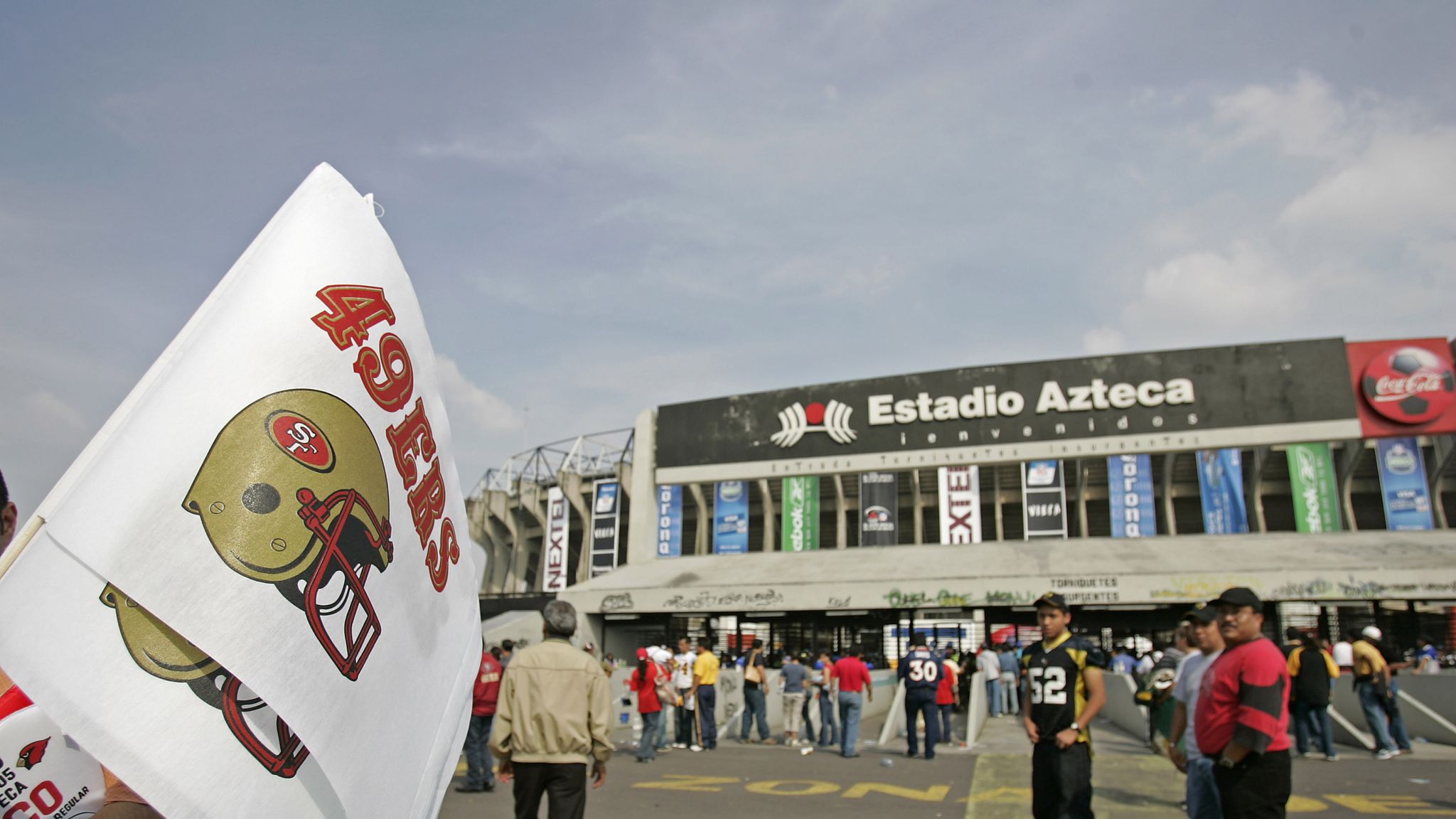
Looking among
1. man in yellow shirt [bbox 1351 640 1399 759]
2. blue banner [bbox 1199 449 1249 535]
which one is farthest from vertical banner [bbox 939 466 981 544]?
man in yellow shirt [bbox 1351 640 1399 759]

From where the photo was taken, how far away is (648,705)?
42.0ft

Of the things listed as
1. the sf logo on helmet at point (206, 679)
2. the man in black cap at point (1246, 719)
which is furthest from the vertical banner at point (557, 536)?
the sf logo on helmet at point (206, 679)

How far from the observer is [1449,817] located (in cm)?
777

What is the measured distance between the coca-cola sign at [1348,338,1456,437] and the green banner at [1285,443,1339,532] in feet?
5.26

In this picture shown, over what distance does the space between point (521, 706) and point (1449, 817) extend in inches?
311

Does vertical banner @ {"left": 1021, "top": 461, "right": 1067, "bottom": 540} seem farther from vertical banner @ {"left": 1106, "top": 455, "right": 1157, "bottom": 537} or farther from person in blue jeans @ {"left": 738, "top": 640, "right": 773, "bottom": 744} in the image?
person in blue jeans @ {"left": 738, "top": 640, "right": 773, "bottom": 744}

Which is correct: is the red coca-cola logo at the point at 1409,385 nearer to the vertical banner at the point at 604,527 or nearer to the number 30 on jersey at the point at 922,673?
the number 30 on jersey at the point at 922,673

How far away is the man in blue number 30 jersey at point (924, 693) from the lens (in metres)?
12.8

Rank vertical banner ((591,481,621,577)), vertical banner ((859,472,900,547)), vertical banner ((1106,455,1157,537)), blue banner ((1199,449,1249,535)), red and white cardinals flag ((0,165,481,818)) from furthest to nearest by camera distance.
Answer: vertical banner ((591,481,621,577)) < vertical banner ((859,472,900,547)) < vertical banner ((1106,455,1157,537)) < blue banner ((1199,449,1249,535)) < red and white cardinals flag ((0,165,481,818))

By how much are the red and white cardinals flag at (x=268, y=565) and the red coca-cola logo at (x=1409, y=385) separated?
31625mm

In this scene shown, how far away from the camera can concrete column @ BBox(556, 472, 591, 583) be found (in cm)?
3625

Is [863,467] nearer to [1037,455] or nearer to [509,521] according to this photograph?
[1037,455]

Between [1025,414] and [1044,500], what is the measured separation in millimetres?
2918

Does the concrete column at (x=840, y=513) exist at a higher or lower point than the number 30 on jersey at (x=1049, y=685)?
higher
